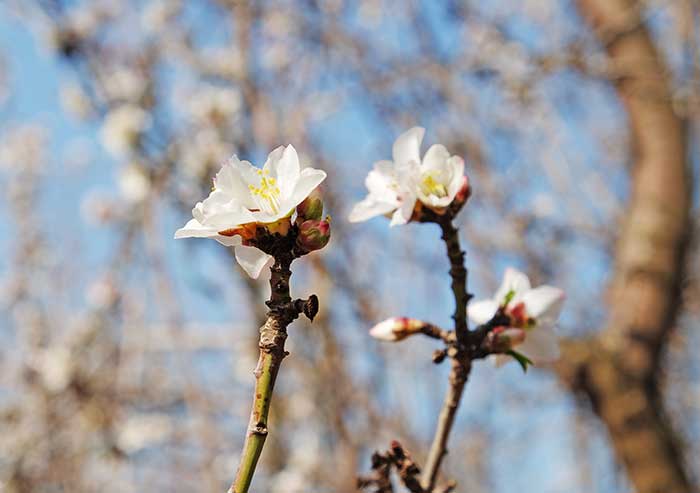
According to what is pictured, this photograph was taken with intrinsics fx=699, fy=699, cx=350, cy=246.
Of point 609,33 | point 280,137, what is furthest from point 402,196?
point 609,33

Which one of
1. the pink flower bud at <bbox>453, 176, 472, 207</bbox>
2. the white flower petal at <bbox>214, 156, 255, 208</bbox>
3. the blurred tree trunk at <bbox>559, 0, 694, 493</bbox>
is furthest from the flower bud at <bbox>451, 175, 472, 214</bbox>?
the blurred tree trunk at <bbox>559, 0, 694, 493</bbox>

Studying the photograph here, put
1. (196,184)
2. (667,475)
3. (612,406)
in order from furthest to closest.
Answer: (196,184) < (612,406) < (667,475)

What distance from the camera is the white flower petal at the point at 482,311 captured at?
890 mm

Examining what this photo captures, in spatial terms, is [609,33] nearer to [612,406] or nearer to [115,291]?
[612,406]

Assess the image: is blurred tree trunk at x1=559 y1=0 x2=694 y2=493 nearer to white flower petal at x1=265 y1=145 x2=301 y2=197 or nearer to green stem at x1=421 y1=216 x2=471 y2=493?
green stem at x1=421 y1=216 x2=471 y2=493

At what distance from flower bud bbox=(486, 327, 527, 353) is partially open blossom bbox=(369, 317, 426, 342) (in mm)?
82

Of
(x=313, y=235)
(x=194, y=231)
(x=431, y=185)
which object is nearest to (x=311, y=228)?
(x=313, y=235)

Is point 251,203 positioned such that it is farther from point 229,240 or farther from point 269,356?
point 269,356

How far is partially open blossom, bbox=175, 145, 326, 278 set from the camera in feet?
2.16

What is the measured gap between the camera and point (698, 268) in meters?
4.75

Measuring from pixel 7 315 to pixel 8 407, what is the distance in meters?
2.03

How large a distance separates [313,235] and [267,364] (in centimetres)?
15

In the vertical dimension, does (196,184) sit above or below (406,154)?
above

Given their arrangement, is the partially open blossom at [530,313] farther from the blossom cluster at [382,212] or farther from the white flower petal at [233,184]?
the white flower petal at [233,184]
